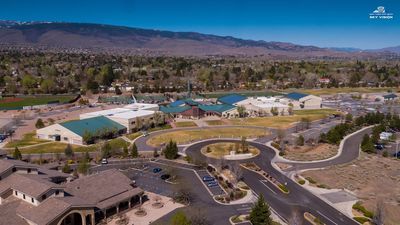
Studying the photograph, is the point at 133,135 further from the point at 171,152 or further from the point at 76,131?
the point at 171,152

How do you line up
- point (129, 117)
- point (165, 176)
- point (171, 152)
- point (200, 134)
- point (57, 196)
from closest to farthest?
point (57, 196) < point (165, 176) < point (171, 152) < point (200, 134) < point (129, 117)

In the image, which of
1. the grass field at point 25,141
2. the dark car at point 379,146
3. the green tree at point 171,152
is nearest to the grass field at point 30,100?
the grass field at point 25,141

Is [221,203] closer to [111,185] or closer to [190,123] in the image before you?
[111,185]

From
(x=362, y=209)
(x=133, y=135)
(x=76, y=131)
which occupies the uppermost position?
(x=76, y=131)

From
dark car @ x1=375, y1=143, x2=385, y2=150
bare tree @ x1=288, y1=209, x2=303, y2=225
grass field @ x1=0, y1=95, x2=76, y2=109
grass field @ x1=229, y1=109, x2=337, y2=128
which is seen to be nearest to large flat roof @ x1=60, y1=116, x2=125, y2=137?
grass field @ x1=229, y1=109, x2=337, y2=128

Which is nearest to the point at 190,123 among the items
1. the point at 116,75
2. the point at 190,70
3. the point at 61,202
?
the point at 61,202

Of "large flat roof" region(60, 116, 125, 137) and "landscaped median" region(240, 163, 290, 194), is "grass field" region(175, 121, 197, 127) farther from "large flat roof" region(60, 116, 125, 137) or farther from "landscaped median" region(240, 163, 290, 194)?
"landscaped median" region(240, 163, 290, 194)

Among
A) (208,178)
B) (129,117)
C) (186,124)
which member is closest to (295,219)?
(208,178)
